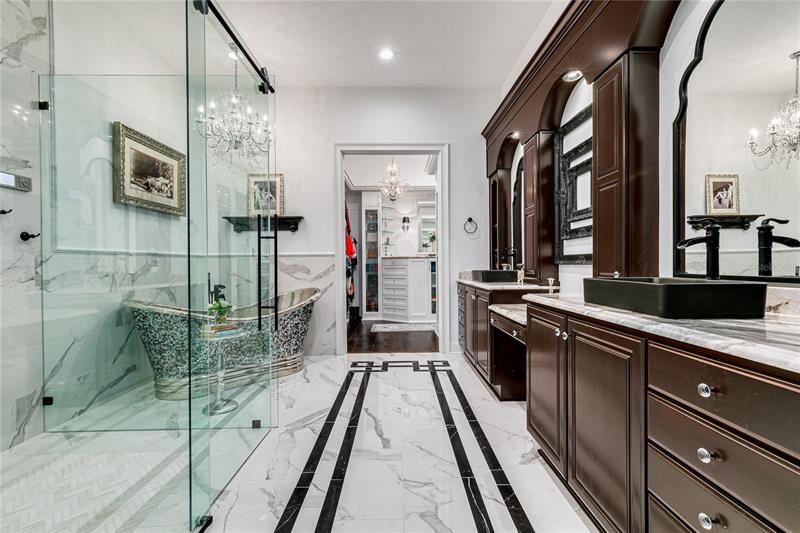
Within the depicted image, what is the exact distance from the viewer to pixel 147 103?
9.20 feet

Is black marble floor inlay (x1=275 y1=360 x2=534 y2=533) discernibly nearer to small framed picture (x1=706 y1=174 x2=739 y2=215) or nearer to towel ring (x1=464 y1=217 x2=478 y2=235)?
small framed picture (x1=706 y1=174 x2=739 y2=215)

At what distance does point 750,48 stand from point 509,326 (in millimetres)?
1739

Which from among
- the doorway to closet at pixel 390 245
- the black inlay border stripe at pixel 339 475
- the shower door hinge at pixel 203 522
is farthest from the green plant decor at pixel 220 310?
the doorway to closet at pixel 390 245

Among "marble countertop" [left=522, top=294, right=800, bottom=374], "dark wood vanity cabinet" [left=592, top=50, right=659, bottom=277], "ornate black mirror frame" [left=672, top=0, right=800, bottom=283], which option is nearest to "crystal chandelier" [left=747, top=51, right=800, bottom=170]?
"ornate black mirror frame" [left=672, top=0, right=800, bottom=283]

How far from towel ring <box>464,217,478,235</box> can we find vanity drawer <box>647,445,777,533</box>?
3.24 m

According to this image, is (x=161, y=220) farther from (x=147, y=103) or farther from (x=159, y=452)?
(x=159, y=452)

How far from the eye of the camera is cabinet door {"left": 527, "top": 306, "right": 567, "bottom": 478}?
1533 mm

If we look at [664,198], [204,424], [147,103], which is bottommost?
[204,424]

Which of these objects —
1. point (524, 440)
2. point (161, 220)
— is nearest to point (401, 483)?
point (524, 440)

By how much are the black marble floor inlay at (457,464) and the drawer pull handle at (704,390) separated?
0.94 m

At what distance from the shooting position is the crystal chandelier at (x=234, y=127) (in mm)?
1854

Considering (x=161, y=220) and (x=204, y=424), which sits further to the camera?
(x=161, y=220)

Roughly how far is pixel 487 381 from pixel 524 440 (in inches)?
31.7

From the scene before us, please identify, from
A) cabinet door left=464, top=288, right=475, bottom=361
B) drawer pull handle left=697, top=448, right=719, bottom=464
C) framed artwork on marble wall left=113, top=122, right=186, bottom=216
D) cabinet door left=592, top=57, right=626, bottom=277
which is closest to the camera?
drawer pull handle left=697, top=448, right=719, bottom=464
